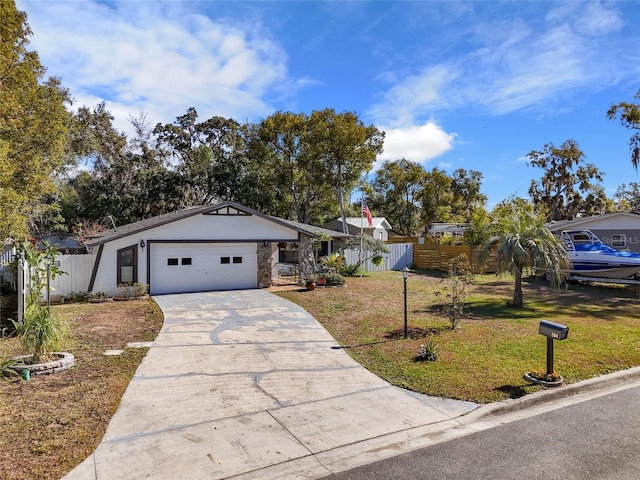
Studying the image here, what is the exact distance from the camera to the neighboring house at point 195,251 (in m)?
15.0

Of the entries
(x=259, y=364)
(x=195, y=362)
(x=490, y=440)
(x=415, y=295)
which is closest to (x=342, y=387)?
(x=259, y=364)

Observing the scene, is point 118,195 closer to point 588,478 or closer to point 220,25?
point 220,25

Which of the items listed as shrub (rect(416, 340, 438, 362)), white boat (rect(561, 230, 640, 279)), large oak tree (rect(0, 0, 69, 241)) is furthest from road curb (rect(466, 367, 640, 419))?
large oak tree (rect(0, 0, 69, 241))

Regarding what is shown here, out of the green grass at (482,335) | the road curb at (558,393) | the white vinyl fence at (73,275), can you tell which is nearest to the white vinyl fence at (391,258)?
the green grass at (482,335)

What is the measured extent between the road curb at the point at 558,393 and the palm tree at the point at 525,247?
16.5ft

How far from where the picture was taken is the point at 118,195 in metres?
32.2

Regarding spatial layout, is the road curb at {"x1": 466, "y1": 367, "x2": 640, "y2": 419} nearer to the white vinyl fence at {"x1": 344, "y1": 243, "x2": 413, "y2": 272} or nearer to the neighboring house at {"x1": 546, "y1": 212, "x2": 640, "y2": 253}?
the neighboring house at {"x1": 546, "y1": 212, "x2": 640, "y2": 253}

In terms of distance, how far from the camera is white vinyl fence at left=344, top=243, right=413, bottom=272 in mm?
23797

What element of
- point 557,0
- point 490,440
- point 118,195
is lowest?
point 490,440

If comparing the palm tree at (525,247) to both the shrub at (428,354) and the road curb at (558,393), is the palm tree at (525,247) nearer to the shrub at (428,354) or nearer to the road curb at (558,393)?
the road curb at (558,393)

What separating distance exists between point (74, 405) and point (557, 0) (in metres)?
13.8

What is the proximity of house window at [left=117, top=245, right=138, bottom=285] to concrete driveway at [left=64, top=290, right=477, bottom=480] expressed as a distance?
7.66m

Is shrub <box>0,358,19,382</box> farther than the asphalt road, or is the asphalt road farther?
shrub <box>0,358,19,382</box>

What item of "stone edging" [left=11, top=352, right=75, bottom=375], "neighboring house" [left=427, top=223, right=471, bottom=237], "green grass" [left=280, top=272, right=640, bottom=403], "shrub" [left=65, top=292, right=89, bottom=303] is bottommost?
"green grass" [left=280, top=272, right=640, bottom=403]
